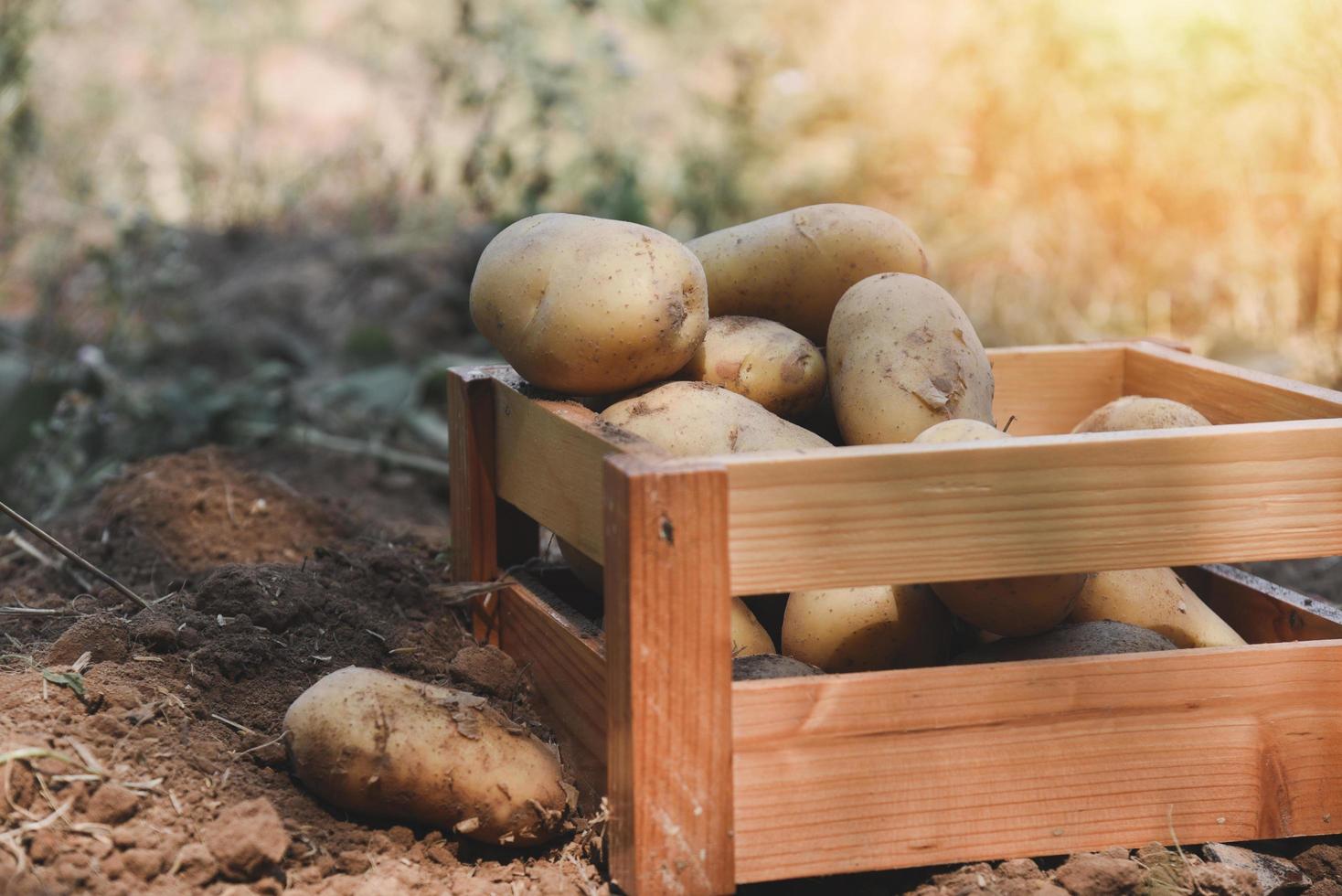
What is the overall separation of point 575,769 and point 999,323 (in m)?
3.49

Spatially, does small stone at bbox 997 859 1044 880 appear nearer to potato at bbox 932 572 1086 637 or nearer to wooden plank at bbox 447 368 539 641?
potato at bbox 932 572 1086 637

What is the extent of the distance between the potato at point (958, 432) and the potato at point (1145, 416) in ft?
1.31

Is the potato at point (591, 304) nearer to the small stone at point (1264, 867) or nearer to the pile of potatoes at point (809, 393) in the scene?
the pile of potatoes at point (809, 393)

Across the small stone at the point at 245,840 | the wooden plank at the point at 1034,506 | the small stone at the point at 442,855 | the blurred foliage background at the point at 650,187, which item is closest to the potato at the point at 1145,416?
the wooden plank at the point at 1034,506

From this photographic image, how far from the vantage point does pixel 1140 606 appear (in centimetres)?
199

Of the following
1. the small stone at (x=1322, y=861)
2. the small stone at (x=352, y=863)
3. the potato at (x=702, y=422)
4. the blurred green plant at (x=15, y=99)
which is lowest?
the small stone at (x=1322, y=861)

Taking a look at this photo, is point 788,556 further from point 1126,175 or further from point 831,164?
point 831,164

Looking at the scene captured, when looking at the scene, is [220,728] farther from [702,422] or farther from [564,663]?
[702,422]

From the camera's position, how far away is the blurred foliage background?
4.31 meters

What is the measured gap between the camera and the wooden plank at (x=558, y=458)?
68.3 inches

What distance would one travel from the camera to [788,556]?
1581 millimetres

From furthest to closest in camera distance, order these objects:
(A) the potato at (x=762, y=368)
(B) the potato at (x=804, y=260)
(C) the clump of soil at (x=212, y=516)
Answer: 1. (C) the clump of soil at (x=212, y=516)
2. (B) the potato at (x=804, y=260)
3. (A) the potato at (x=762, y=368)

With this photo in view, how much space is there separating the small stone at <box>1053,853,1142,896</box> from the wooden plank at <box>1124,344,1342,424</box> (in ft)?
2.59

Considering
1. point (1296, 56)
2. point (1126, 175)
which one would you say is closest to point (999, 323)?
point (1126, 175)
